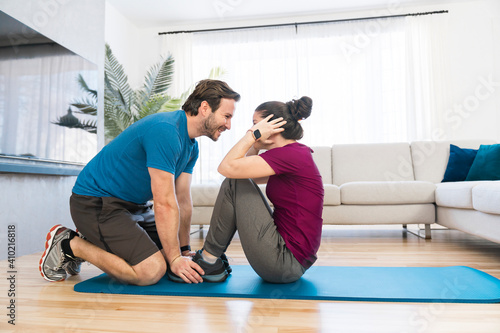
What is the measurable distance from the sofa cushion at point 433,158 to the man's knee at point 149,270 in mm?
2872

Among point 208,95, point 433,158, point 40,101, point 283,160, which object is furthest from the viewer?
point 433,158

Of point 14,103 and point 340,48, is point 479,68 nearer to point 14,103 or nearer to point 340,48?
point 340,48

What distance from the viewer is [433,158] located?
3.64m

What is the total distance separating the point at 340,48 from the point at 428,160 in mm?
2127

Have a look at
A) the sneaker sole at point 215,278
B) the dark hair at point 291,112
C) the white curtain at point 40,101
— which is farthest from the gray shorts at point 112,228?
the white curtain at point 40,101

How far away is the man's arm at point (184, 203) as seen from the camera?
1930 mm

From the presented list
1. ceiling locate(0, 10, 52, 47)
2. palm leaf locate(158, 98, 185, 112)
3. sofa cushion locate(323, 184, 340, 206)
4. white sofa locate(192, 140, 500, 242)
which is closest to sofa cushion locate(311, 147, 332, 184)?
white sofa locate(192, 140, 500, 242)

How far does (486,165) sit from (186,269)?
2713mm

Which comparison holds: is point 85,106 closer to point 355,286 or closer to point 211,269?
point 211,269

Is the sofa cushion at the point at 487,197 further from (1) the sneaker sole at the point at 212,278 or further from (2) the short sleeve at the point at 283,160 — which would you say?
(1) the sneaker sole at the point at 212,278

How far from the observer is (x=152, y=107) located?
14.3 ft

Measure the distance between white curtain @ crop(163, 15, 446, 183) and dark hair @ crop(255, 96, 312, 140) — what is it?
3.37m

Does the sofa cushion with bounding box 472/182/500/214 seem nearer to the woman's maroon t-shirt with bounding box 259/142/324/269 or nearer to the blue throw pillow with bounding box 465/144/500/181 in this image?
the blue throw pillow with bounding box 465/144/500/181

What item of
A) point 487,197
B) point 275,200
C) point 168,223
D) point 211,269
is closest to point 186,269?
point 211,269
